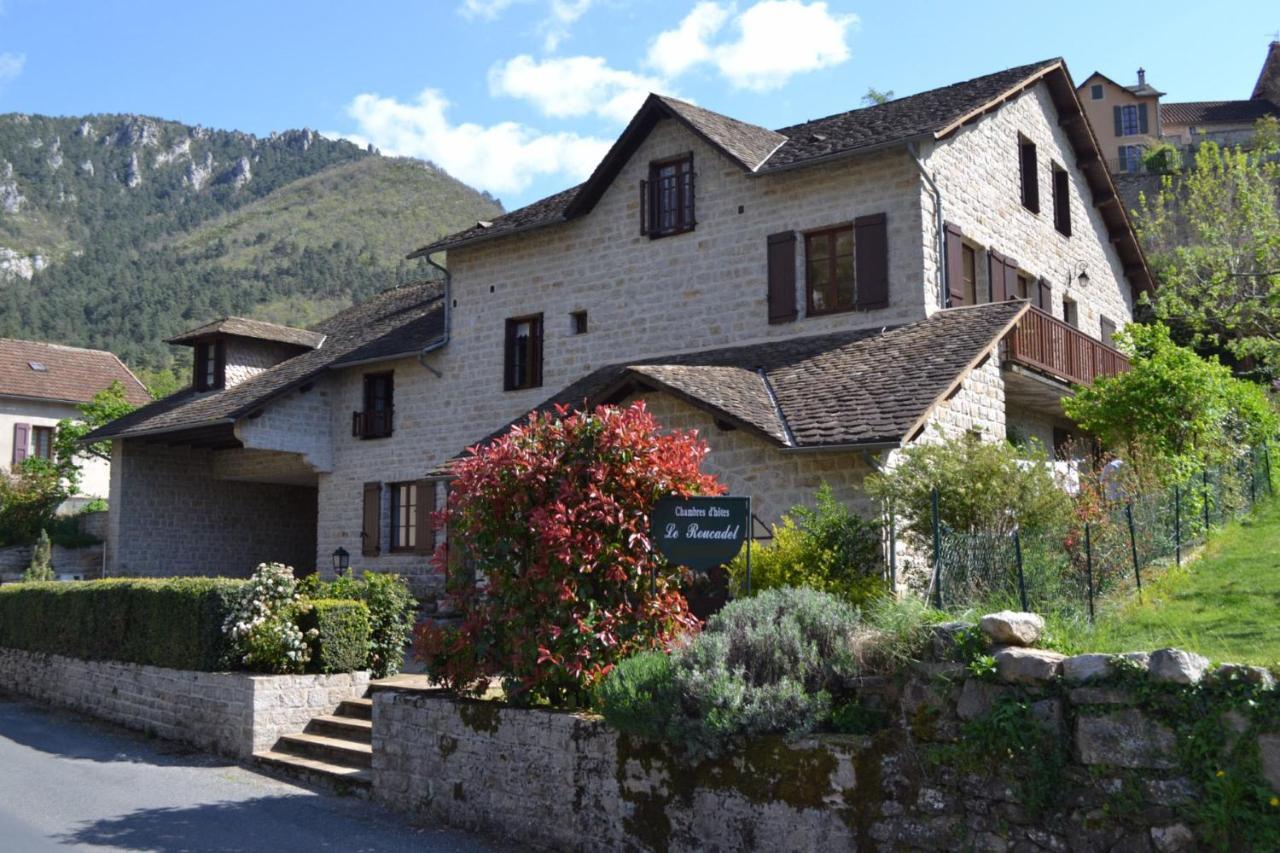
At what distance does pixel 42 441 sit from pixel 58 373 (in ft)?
10.1

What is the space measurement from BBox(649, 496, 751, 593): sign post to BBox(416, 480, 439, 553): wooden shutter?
13601 millimetres

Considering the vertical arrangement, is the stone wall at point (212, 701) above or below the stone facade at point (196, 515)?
below

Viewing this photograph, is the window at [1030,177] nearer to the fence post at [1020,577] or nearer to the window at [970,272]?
the window at [970,272]

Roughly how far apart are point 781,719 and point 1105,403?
36.4 feet

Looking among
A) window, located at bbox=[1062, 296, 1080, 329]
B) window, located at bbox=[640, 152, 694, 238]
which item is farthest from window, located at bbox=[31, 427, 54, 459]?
window, located at bbox=[1062, 296, 1080, 329]

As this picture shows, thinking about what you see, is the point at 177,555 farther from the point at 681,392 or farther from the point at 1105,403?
the point at 1105,403

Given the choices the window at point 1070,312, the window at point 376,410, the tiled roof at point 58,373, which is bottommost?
the window at point 376,410

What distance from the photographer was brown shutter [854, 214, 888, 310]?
17.1m

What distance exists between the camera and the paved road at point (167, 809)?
29.2 ft

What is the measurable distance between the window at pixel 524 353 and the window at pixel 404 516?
328cm

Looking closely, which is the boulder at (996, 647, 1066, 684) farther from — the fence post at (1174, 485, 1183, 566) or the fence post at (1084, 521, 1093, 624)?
the fence post at (1174, 485, 1183, 566)

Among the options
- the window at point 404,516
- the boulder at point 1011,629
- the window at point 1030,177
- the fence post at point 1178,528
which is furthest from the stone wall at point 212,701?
the window at point 1030,177

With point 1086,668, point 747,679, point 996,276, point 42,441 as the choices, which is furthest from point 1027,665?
point 42,441

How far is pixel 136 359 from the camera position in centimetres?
6756
